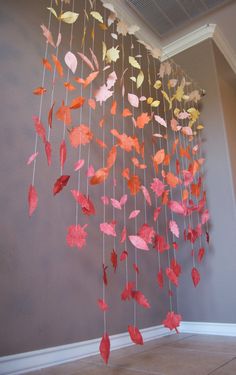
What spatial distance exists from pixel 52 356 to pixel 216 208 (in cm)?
137

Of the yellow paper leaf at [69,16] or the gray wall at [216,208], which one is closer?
the yellow paper leaf at [69,16]

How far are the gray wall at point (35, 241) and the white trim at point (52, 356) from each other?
25 millimetres

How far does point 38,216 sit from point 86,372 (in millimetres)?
633

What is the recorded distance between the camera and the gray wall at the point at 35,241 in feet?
3.76

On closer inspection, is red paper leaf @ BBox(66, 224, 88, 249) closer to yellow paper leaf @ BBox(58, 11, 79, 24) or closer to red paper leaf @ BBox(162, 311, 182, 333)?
red paper leaf @ BBox(162, 311, 182, 333)

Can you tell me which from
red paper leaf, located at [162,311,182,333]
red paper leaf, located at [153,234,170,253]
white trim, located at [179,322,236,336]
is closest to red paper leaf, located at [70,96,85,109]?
red paper leaf, located at [153,234,170,253]

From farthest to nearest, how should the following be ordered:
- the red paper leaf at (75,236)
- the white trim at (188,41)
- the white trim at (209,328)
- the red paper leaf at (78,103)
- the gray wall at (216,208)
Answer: the white trim at (188,41), the gray wall at (216,208), the white trim at (209,328), the red paper leaf at (78,103), the red paper leaf at (75,236)

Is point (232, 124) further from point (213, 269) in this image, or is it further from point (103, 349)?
point (103, 349)

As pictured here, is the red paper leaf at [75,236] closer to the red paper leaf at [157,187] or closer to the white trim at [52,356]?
the white trim at [52,356]

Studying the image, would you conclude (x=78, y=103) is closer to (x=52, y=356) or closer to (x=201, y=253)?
(x=52, y=356)

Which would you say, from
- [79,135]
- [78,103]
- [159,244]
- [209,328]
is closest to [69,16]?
[78,103]

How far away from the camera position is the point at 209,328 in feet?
6.18

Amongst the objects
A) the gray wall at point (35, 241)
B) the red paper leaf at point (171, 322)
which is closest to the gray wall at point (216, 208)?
the red paper leaf at point (171, 322)

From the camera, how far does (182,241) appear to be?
218 cm
